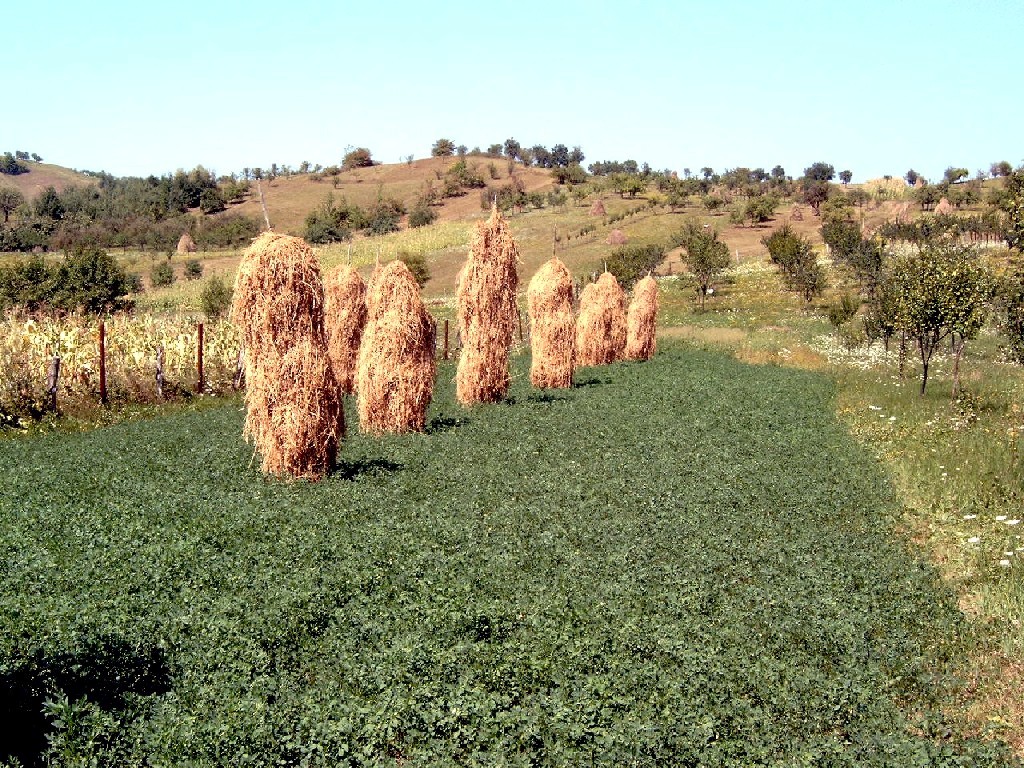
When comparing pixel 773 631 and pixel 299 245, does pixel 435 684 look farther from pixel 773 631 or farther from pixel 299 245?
pixel 299 245

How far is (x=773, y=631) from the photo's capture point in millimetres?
9148

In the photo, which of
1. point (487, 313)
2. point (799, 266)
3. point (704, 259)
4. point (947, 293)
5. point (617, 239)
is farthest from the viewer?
point (617, 239)

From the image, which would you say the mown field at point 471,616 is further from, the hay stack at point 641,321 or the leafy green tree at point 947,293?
the hay stack at point 641,321

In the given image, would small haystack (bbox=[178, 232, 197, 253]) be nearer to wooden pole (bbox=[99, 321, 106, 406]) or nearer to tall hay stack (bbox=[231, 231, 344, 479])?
wooden pole (bbox=[99, 321, 106, 406])

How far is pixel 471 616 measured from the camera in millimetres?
9078

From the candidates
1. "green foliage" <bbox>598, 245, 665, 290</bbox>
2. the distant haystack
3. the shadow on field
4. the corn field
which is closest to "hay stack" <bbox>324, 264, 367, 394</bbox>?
the corn field

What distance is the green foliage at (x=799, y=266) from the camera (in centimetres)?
Result: 5631

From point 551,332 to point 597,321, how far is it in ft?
25.5

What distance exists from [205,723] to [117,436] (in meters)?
13.6

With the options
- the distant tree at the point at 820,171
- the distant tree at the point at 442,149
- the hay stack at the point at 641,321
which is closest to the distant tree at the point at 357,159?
the distant tree at the point at 442,149

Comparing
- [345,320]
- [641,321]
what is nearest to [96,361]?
[345,320]

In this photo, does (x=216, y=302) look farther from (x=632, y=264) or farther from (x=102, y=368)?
(x=632, y=264)

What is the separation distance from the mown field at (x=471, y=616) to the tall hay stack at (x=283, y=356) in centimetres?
76

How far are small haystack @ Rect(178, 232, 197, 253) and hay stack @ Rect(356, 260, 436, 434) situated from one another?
276 feet
